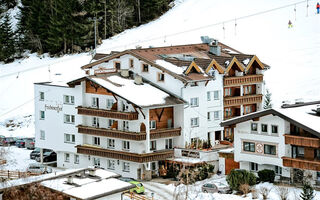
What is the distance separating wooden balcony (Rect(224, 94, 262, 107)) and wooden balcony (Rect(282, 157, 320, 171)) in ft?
56.5

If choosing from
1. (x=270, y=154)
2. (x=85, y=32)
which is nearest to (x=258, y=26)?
(x=85, y=32)

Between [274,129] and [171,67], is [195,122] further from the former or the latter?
[274,129]

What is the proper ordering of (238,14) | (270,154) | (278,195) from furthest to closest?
(238,14)
(270,154)
(278,195)

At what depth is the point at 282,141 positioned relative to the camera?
70.0m

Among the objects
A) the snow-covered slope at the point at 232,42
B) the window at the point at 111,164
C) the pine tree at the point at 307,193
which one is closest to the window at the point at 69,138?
the window at the point at 111,164

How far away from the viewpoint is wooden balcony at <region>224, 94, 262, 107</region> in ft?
281

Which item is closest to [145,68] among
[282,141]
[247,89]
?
[247,89]

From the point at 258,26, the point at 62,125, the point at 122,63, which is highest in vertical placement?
the point at 258,26

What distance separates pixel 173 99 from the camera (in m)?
80.2

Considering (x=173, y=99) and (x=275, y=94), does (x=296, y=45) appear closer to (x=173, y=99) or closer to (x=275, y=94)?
(x=275, y=94)

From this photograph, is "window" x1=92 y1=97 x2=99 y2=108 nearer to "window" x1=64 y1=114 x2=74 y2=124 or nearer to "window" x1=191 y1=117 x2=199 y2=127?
"window" x1=64 y1=114 x2=74 y2=124


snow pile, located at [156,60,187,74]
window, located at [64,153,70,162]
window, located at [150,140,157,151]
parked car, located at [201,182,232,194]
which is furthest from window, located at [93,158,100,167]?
parked car, located at [201,182,232,194]

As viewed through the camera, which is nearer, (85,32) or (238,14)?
(85,32)

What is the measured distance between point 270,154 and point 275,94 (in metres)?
38.8
